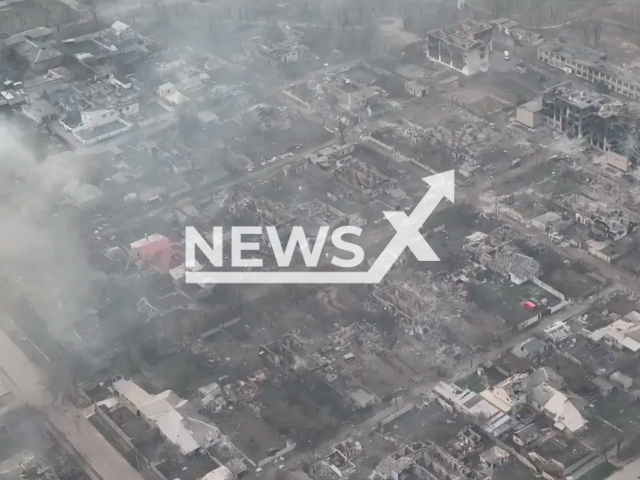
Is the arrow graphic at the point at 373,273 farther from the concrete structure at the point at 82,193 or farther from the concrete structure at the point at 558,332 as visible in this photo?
the concrete structure at the point at 82,193

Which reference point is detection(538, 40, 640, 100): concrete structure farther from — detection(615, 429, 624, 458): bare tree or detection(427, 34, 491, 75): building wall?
detection(615, 429, 624, 458): bare tree

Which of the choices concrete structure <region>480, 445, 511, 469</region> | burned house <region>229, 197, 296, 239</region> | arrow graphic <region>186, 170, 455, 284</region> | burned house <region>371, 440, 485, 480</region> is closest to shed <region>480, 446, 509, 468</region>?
concrete structure <region>480, 445, 511, 469</region>

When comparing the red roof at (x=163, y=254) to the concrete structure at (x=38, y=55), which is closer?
the red roof at (x=163, y=254)

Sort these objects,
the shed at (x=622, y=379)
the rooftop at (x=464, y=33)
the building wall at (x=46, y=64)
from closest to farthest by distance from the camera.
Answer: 1. the shed at (x=622, y=379)
2. the rooftop at (x=464, y=33)
3. the building wall at (x=46, y=64)

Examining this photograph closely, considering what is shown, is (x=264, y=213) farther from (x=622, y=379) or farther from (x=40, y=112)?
(x=622, y=379)

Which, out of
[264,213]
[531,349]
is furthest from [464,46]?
[531,349]

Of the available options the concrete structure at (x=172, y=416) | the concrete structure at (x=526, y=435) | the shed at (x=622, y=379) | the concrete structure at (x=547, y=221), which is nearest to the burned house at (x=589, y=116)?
the concrete structure at (x=547, y=221)
